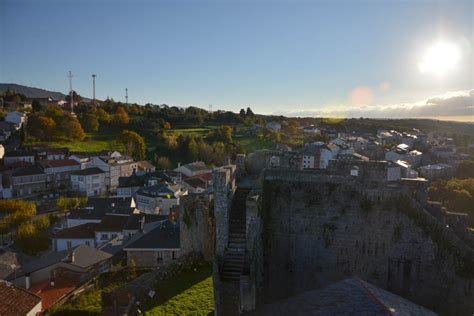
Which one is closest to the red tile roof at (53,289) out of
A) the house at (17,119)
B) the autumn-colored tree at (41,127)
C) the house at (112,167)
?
the house at (112,167)

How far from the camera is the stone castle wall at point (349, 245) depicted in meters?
10.2

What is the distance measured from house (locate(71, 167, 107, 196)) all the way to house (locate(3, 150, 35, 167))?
422 inches

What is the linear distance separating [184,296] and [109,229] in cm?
1957

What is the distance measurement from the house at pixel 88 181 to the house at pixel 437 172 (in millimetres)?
48302

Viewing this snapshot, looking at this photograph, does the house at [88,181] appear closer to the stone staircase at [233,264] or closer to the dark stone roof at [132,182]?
the dark stone roof at [132,182]

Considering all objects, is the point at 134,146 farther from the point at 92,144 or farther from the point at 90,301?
the point at 90,301

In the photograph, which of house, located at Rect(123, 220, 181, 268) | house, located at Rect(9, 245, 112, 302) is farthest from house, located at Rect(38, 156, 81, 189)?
house, located at Rect(123, 220, 181, 268)

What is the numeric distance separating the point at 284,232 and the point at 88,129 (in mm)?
81431

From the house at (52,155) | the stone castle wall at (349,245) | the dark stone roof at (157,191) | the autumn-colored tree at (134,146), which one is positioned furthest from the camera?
the autumn-colored tree at (134,146)

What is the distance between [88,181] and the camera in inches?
2216

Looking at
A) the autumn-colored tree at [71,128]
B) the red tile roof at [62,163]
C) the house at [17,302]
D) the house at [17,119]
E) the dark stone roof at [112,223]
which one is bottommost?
the dark stone roof at [112,223]

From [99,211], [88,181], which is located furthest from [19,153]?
[99,211]

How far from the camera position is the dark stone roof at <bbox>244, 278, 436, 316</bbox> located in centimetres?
775

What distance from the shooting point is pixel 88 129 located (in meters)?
84.9
